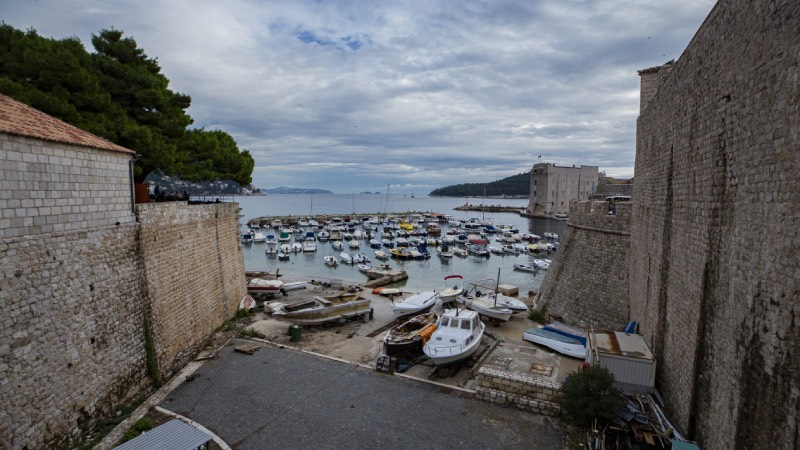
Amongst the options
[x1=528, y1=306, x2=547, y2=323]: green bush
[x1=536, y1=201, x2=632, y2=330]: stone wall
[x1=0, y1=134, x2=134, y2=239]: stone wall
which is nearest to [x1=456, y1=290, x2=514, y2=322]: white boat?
[x1=528, y1=306, x2=547, y2=323]: green bush

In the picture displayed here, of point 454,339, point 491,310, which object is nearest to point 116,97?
point 454,339

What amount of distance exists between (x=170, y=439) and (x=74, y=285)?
3958 mm

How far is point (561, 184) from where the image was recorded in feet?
262

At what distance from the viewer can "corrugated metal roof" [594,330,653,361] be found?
910 centimetres

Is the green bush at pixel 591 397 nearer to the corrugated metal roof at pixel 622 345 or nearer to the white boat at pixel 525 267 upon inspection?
the corrugated metal roof at pixel 622 345

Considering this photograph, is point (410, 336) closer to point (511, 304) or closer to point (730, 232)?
point (511, 304)

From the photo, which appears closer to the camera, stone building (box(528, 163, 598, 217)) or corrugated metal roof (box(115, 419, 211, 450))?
corrugated metal roof (box(115, 419, 211, 450))

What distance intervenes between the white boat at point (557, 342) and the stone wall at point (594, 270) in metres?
1.66

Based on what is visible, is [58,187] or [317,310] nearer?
[58,187]

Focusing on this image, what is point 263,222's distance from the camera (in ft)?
251

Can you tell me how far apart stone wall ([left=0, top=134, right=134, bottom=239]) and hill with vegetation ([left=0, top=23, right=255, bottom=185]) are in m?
3.42

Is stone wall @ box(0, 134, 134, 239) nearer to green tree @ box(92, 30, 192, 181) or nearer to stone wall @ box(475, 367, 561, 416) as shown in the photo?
green tree @ box(92, 30, 192, 181)

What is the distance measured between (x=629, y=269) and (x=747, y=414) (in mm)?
9173

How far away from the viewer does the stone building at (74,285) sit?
22.9 ft
